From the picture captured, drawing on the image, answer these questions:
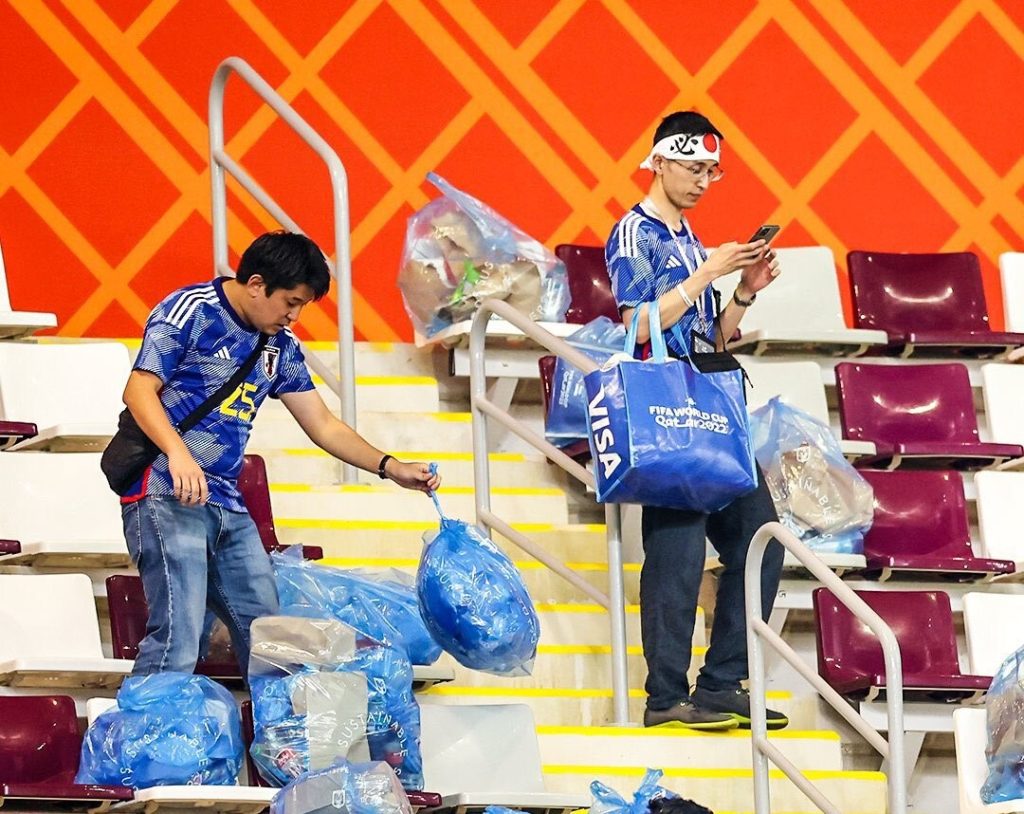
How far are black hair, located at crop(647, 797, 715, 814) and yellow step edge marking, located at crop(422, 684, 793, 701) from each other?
0.82m

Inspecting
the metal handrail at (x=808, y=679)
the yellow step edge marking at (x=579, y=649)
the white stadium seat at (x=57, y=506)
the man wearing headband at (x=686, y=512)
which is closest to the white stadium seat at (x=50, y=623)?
the white stadium seat at (x=57, y=506)

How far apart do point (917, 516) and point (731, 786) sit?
1.25 m

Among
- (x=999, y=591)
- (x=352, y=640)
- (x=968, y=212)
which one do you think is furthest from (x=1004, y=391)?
(x=352, y=640)

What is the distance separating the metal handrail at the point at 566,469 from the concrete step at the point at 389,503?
0.13 m

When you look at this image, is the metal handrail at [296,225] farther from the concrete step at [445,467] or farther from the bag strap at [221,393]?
the bag strap at [221,393]

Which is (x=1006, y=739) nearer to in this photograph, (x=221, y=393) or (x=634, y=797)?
(x=634, y=797)

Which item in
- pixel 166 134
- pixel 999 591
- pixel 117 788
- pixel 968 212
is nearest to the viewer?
pixel 117 788

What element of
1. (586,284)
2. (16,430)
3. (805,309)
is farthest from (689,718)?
(805,309)

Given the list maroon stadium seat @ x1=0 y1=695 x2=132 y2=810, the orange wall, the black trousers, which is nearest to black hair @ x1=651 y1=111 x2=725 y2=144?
the black trousers

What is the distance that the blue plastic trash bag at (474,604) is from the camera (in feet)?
13.6

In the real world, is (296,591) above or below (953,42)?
below

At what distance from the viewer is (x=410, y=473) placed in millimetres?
4156

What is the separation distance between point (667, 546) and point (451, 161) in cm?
282

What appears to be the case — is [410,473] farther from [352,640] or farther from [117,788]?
[117,788]
